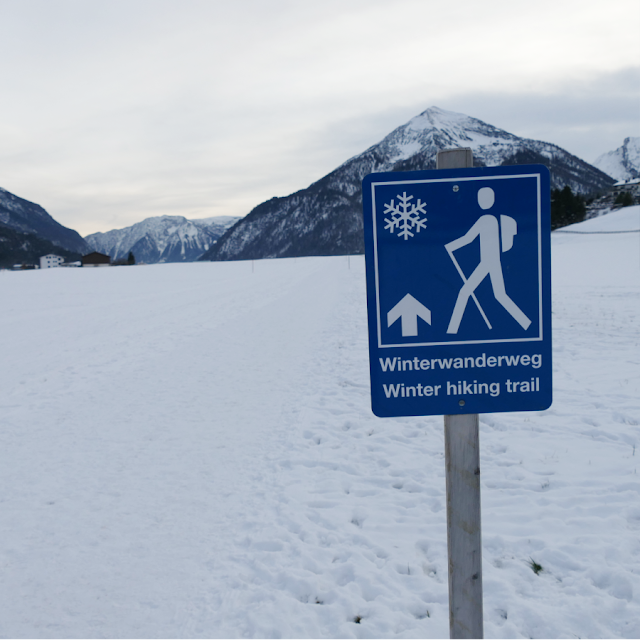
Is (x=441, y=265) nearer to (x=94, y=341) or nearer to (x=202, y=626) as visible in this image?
(x=202, y=626)

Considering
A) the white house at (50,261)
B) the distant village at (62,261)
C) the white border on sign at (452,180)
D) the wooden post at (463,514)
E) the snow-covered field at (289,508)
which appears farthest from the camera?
the white house at (50,261)

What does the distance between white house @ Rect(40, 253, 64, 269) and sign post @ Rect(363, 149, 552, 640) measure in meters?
186

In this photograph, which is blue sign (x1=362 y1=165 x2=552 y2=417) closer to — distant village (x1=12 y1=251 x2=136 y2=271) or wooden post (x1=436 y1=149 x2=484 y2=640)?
wooden post (x1=436 y1=149 x2=484 y2=640)

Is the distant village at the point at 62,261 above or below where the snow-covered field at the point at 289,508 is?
above

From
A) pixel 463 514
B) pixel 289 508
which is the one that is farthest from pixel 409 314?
pixel 289 508

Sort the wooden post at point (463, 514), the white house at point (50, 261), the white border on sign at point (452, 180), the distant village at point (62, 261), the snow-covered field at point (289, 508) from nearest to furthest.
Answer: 1. the white border on sign at point (452, 180)
2. the wooden post at point (463, 514)
3. the snow-covered field at point (289, 508)
4. the distant village at point (62, 261)
5. the white house at point (50, 261)

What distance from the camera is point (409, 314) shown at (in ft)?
5.99

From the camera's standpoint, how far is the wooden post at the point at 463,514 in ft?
6.17

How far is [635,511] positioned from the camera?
3.77m

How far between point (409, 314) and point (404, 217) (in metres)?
0.37

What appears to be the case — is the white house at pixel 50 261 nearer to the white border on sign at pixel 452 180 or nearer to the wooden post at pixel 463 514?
the white border on sign at pixel 452 180

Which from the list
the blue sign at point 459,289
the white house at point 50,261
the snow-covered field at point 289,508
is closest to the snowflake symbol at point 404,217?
the blue sign at point 459,289

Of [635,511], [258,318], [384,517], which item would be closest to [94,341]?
[258,318]

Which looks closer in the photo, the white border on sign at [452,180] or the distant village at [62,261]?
the white border on sign at [452,180]
